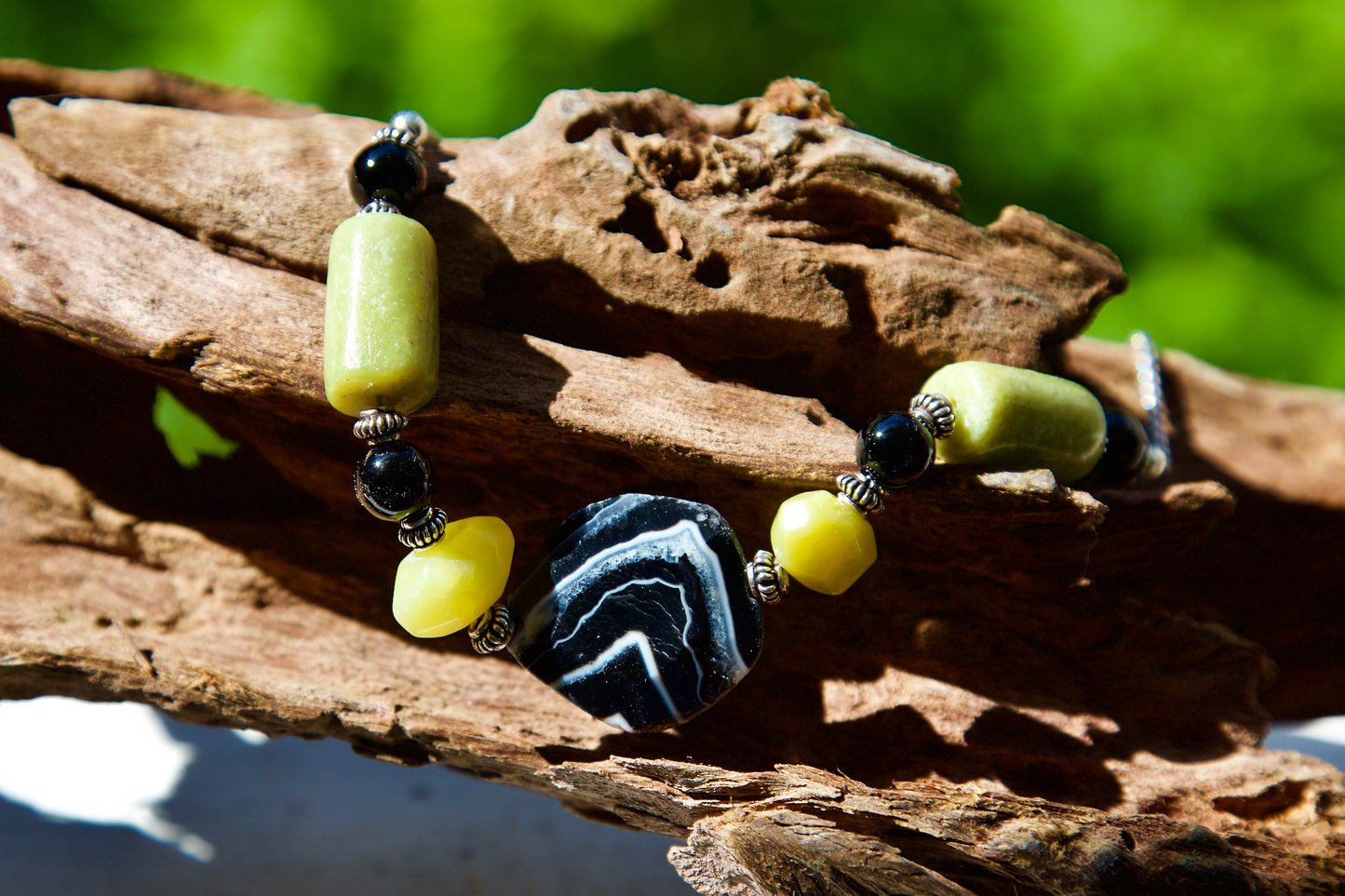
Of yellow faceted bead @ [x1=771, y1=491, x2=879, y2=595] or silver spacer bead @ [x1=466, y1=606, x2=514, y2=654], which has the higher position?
yellow faceted bead @ [x1=771, y1=491, x2=879, y2=595]

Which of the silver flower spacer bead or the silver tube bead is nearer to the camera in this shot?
the silver flower spacer bead

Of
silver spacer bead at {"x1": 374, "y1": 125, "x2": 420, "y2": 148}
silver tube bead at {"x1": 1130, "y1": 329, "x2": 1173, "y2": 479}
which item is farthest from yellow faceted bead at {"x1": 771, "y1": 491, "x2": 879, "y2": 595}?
silver spacer bead at {"x1": 374, "y1": 125, "x2": 420, "y2": 148}

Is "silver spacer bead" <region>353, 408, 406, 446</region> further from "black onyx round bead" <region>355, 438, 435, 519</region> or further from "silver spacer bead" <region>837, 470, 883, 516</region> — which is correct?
"silver spacer bead" <region>837, 470, 883, 516</region>

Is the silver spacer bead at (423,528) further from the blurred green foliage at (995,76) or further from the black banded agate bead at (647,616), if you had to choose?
the blurred green foliage at (995,76)

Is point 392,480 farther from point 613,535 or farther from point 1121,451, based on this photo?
point 1121,451

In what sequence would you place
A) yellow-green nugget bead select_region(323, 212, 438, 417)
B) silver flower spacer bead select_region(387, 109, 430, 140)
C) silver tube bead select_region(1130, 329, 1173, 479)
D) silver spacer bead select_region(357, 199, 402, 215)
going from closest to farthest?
yellow-green nugget bead select_region(323, 212, 438, 417), silver spacer bead select_region(357, 199, 402, 215), silver flower spacer bead select_region(387, 109, 430, 140), silver tube bead select_region(1130, 329, 1173, 479)

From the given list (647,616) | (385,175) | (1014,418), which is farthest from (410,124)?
(1014,418)

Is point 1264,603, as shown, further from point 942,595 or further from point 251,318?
point 251,318
